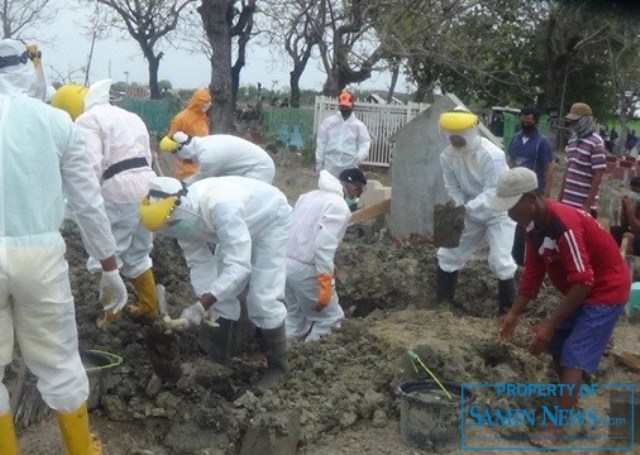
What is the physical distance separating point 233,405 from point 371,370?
101 centimetres

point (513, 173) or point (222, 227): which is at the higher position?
point (513, 173)

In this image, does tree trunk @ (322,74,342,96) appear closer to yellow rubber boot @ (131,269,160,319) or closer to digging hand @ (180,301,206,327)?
yellow rubber boot @ (131,269,160,319)

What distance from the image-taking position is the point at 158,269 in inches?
A: 314

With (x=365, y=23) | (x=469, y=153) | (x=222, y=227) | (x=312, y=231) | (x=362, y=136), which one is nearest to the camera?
(x=222, y=227)

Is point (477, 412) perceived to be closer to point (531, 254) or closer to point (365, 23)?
point (531, 254)

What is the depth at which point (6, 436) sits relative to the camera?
3.92 m

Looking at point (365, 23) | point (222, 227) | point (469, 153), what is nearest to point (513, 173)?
point (222, 227)

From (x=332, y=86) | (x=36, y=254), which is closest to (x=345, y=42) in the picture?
(x=332, y=86)

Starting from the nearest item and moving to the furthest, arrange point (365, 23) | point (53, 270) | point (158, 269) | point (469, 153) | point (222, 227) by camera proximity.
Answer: point (53, 270)
point (222, 227)
point (469, 153)
point (158, 269)
point (365, 23)

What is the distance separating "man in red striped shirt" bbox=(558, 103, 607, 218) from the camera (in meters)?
8.44

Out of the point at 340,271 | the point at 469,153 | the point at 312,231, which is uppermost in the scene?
the point at 469,153

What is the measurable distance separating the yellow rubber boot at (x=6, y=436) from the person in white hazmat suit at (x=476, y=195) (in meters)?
4.21

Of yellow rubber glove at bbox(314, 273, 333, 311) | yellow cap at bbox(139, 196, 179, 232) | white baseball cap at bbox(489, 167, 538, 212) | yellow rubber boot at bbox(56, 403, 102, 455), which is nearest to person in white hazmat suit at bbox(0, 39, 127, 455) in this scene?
yellow rubber boot at bbox(56, 403, 102, 455)

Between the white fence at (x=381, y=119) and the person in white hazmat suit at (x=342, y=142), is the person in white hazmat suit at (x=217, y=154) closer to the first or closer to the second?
the person in white hazmat suit at (x=342, y=142)
